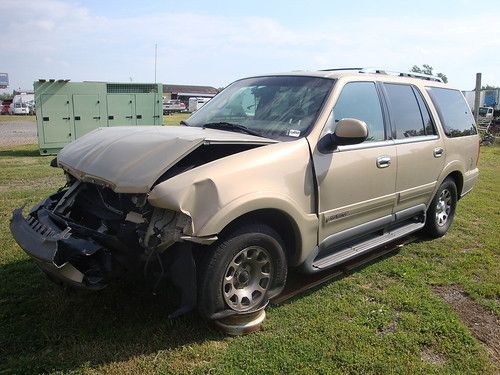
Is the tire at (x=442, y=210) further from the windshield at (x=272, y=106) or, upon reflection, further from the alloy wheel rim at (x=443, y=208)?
the windshield at (x=272, y=106)

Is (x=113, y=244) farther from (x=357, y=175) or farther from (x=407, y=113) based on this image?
(x=407, y=113)

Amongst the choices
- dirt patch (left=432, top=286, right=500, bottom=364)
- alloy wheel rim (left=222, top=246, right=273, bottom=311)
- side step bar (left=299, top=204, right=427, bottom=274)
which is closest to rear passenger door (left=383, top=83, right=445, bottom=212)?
side step bar (left=299, top=204, right=427, bottom=274)

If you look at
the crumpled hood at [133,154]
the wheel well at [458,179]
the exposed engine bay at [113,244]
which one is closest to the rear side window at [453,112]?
the wheel well at [458,179]

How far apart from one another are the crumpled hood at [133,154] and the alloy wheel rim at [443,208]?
307 centimetres

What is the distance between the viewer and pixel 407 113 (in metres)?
4.82

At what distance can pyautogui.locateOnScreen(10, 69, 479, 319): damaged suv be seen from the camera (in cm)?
298

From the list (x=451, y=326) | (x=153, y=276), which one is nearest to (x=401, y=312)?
(x=451, y=326)

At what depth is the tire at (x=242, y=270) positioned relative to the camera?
10.1 ft

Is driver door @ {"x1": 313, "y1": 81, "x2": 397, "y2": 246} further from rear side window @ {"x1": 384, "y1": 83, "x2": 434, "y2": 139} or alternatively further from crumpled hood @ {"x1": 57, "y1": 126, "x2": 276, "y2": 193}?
crumpled hood @ {"x1": 57, "y1": 126, "x2": 276, "y2": 193}

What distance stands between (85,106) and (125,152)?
1176 cm

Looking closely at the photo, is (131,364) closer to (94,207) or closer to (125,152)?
(94,207)

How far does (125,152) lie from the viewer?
331cm

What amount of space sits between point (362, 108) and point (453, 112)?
2.11 meters

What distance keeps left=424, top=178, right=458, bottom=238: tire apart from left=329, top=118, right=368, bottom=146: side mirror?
2301 mm
